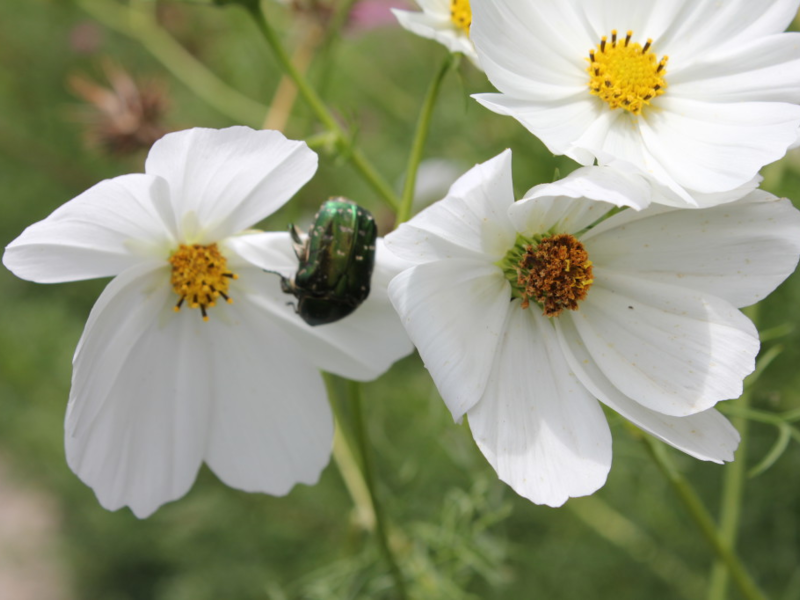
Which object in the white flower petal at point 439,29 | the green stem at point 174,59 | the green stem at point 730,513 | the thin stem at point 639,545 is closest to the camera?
the white flower petal at point 439,29

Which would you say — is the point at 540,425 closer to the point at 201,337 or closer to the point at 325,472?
the point at 201,337

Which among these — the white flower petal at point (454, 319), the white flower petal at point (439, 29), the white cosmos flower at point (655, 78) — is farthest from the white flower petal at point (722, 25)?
the white flower petal at point (454, 319)

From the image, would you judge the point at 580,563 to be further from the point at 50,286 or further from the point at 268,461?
the point at 50,286

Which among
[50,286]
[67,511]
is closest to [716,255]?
[67,511]

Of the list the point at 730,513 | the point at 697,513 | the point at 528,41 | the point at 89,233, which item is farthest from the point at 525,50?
the point at 730,513

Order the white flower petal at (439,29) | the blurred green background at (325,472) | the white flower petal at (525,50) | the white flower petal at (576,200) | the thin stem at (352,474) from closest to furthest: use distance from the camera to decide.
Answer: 1. the white flower petal at (576,200)
2. the white flower petal at (525,50)
3. the white flower petal at (439,29)
4. the thin stem at (352,474)
5. the blurred green background at (325,472)

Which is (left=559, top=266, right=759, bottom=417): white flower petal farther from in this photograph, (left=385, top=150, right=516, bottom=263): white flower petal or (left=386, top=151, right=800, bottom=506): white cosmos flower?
(left=385, top=150, right=516, bottom=263): white flower petal

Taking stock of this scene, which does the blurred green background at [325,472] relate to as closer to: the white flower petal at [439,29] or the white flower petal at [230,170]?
the white flower petal at [439,29]
